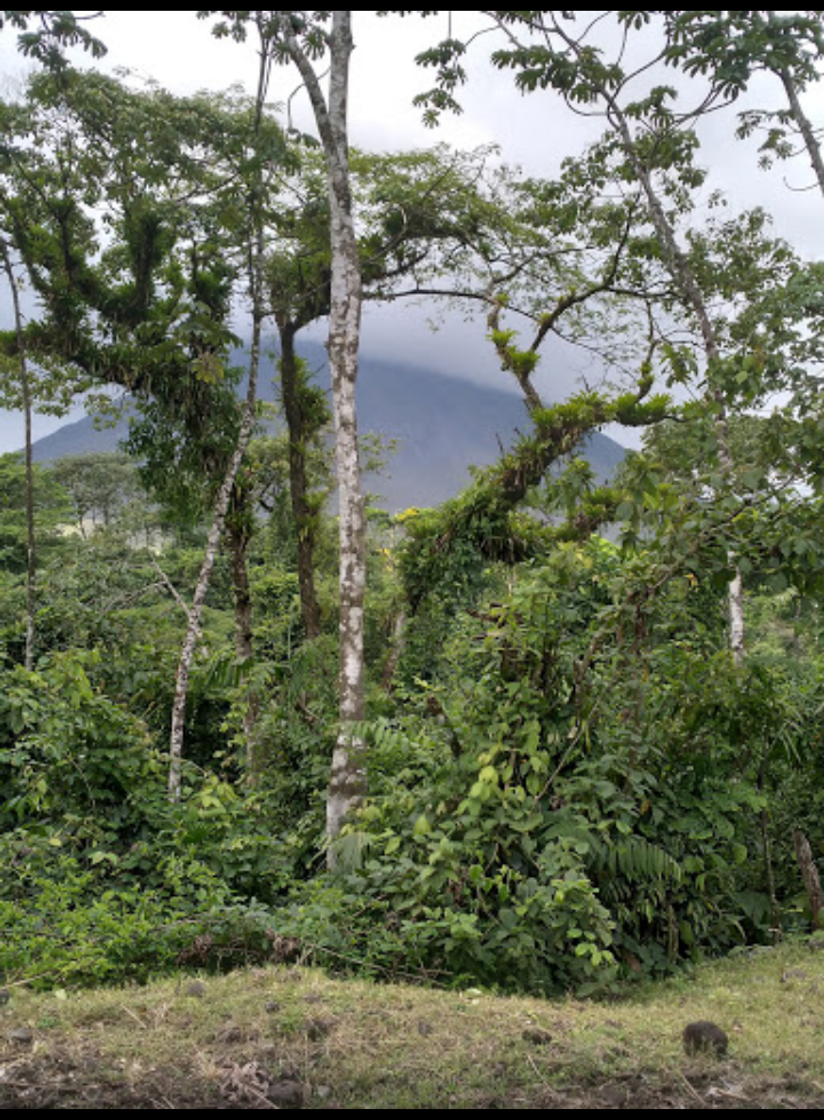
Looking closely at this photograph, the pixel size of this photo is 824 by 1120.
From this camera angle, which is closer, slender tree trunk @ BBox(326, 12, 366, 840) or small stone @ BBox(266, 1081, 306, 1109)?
small stone @ BBox(266, 1081, 306, 1109)

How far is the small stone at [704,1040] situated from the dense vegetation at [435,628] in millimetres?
954

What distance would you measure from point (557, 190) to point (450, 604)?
6366 mm

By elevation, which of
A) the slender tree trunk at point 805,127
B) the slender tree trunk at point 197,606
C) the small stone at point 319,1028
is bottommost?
the small stone at point 319,1028

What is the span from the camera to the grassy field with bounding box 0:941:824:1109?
358 cm

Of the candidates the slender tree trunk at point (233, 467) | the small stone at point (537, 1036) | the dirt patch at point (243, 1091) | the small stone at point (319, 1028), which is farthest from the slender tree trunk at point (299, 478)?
the dirt patch at point (243, 1091)

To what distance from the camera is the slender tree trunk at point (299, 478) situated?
47.9ft

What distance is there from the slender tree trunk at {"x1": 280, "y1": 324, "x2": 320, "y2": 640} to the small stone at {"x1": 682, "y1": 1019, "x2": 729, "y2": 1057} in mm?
10824

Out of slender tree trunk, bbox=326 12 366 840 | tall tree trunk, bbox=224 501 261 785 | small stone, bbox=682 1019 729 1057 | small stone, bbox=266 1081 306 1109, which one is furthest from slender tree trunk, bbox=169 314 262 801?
small stone, bbox=682 1019 729 1057

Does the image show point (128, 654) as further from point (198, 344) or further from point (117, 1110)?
point (117, 1110)

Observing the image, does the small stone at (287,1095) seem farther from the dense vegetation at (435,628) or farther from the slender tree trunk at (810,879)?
the slender tree trunk at (810,879)

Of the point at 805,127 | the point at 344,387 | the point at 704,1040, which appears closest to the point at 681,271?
the point at 805,127

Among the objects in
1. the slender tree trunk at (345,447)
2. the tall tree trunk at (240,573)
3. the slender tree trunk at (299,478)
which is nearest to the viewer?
the slender tree trunk at (345,447)

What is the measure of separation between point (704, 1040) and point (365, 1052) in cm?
142

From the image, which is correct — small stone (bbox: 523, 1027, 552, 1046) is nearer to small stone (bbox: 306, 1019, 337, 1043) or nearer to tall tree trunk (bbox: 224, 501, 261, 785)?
small stone (bbox: 306, 1019, 337, 1043)
